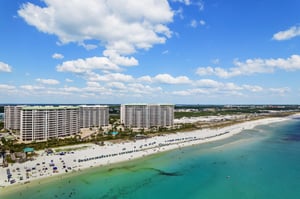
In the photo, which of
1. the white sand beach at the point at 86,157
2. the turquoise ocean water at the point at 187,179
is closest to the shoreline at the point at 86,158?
the white sand beach at the point at 86,157

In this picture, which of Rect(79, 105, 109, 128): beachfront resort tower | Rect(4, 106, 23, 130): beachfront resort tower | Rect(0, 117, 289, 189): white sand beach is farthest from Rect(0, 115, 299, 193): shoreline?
Rect(4, 106, 23, 130): beachfront resort tower

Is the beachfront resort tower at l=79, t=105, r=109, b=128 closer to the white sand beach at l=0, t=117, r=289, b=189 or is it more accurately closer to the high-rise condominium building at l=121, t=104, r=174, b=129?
the high-rise condominium building at l=121, t=104, r=174, b=129

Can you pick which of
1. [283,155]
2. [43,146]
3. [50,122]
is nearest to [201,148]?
[283,155]

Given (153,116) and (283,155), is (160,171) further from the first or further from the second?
(153,116)

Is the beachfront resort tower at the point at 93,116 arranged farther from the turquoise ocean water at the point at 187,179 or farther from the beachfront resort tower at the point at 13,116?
the turquoise ocean water at the point at 187,179

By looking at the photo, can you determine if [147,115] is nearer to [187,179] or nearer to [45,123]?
[45,123]

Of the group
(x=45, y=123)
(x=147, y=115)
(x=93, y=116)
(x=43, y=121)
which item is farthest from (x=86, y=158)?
(x=147, y=115)
